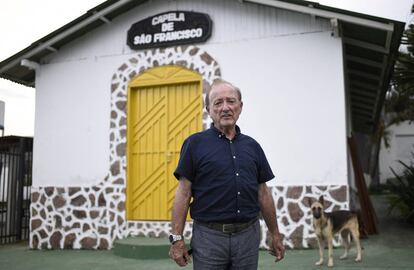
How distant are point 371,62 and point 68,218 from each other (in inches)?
277

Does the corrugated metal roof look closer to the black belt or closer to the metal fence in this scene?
the metal fence

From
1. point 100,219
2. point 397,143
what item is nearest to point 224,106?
point 100,219

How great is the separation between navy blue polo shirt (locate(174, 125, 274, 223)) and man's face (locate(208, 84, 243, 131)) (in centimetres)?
10

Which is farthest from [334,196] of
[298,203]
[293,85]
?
[293,85]

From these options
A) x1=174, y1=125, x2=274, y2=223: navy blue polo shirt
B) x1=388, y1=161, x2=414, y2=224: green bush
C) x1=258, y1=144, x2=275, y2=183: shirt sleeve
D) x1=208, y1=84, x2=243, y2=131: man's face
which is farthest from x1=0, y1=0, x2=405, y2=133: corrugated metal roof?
x1=174, y1=125, x2=274, y2=223: navy blue polo shirt

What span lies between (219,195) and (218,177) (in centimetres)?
12

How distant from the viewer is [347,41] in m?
8.84

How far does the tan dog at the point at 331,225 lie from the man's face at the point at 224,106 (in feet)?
12.3

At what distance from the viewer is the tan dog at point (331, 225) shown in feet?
21.8

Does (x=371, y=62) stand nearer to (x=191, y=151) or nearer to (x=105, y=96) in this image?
(x=105, y=96)

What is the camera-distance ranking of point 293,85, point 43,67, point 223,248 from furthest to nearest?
point 43,67, point 293,85, point 223,248

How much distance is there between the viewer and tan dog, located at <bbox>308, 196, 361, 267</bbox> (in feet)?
21.8

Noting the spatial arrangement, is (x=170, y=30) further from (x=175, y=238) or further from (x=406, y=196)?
(x=175, y=238)

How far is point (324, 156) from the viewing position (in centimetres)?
802
